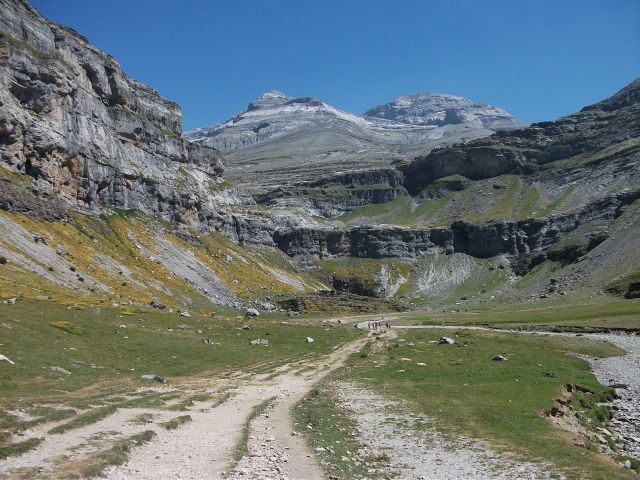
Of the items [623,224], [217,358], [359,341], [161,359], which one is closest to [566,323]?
[359,341]

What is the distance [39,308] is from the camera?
176ft

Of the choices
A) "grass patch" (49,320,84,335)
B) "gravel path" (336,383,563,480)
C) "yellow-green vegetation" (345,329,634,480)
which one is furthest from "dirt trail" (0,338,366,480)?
"grass patch" (49,320,84,335)

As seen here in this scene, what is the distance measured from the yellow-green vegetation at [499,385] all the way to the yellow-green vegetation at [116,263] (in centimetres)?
4440

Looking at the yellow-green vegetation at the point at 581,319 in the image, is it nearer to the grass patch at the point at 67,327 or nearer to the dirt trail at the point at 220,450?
the dirt trail at the point at 220,450

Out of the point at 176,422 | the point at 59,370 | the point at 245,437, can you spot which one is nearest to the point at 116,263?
the point at 59,370

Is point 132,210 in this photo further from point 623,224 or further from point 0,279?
point 623,224

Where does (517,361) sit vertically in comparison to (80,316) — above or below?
below

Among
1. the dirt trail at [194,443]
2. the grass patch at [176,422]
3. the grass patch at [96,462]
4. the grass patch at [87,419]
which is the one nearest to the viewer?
the grass patch at [96,462]

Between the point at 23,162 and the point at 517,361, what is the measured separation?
13241cm

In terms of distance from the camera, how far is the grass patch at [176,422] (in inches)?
976

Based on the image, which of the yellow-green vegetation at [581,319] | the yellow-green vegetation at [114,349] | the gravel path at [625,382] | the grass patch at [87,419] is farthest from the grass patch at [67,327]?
the yellow-green vegetation at [581,319]

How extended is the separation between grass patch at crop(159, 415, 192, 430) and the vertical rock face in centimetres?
11994

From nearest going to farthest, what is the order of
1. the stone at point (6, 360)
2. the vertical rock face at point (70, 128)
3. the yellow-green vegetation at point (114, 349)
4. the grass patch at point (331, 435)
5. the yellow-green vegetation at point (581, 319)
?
the grass patch at point (331, 435) < the yellow-green vegetation at point (114, 349) < the stone at point (6, 360) < the yellow-green vegetation at point (581, 319) < the vertical rock face at point (70, 128)

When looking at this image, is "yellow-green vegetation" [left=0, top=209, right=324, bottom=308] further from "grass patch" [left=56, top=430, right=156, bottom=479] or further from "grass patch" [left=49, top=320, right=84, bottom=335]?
"grass patch" [left=56, top=430, right=156, bottom=479]
